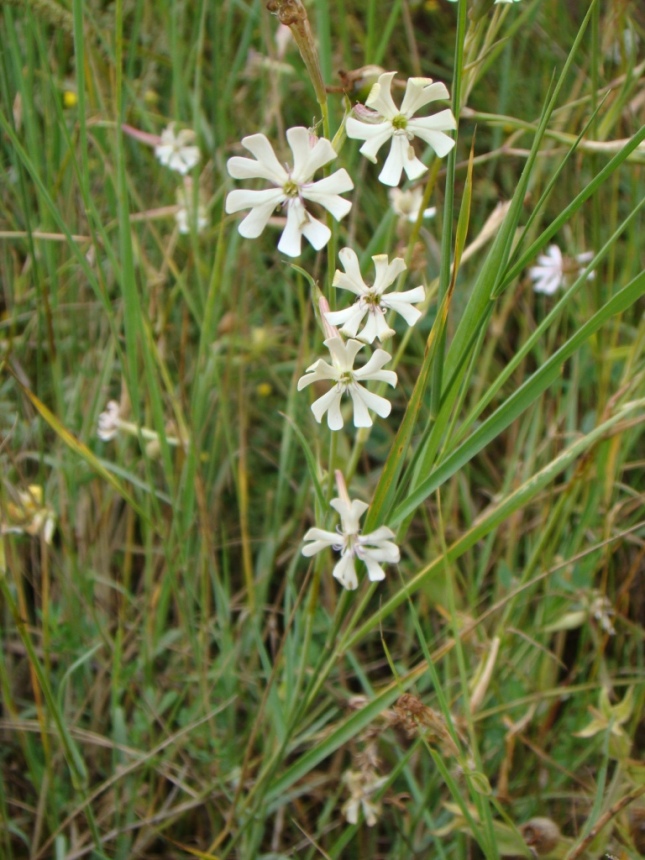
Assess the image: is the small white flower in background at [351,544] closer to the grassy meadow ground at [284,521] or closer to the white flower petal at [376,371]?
the grassy meadow ground at [284,521]

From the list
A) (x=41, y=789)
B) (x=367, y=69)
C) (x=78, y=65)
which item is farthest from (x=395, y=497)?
(x=41, y=789)

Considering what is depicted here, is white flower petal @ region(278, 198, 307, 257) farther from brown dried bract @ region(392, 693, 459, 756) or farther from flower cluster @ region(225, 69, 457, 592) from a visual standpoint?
brown dried bract @ region(392, 693, 459, 756)

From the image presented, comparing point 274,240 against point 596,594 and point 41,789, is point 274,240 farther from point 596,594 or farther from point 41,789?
point 41,789

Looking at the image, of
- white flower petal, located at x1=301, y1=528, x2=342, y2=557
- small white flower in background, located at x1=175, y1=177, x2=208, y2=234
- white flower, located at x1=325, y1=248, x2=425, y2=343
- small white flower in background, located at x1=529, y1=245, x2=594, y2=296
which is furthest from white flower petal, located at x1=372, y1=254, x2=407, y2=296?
small white flower in background, located at x1=529, y1=245, x2=594, y2=296

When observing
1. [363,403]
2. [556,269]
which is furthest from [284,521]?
[363,403]

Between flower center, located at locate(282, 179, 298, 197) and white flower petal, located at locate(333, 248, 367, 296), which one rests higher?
flower center, located at locate(282, 179, 298, 197)

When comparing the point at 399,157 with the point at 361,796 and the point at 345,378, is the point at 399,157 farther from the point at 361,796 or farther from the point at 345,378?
the point at 361,796
